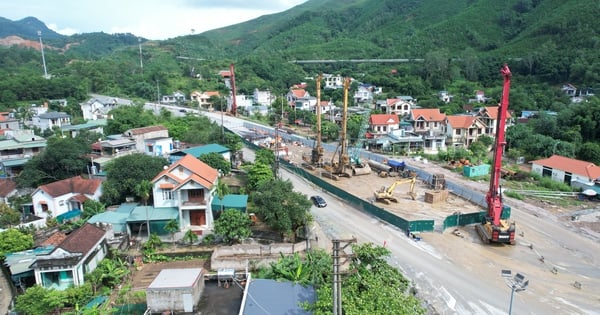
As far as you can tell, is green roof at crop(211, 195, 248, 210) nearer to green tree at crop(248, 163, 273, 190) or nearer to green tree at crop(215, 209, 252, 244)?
green tree at crop(215, 209, 252, 244)

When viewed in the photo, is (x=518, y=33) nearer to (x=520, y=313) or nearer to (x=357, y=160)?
(x=357, y=160)

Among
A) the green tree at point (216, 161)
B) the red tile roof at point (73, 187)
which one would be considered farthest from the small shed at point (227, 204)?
the red tile roof at point (73, 187)

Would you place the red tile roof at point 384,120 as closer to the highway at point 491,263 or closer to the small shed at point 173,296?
the highway at point 491,263

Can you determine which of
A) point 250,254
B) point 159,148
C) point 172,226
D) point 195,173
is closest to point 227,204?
point 195,173

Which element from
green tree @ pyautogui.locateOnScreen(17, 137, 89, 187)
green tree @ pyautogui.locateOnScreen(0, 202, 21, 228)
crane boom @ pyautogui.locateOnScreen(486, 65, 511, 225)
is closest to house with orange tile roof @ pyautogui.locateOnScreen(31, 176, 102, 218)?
green tree @ pyautogui.locateOnScreen(0, 202, 21, 228)

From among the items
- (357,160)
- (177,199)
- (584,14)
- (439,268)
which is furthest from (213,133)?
(584,14)

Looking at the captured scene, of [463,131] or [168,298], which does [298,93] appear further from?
[168,298]
